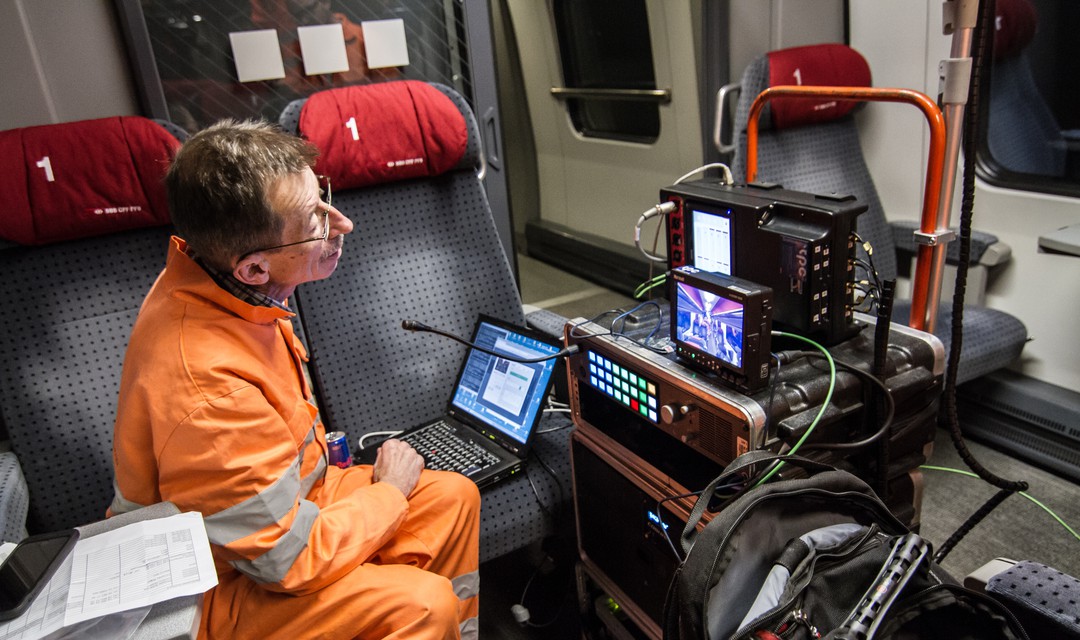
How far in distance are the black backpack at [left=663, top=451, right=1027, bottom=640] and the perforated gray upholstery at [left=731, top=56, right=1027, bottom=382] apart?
65.2 inches

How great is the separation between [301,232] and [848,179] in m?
2.43

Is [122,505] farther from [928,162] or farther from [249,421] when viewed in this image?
[928,162]

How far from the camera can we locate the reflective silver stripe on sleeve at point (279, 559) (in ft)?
4.26

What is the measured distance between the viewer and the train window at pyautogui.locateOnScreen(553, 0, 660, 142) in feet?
13.2

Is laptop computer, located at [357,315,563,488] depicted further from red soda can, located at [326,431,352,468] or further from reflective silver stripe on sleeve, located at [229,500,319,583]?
reflective silver stripe on sleeve, located at [229,500,319,583]

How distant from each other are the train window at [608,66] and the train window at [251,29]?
5.52 ft

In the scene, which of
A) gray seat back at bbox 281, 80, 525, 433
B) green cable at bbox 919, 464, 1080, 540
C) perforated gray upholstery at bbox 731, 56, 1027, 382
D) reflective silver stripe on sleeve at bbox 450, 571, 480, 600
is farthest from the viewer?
perforated gray upholstery at bbox 731, 56, 1027, 382

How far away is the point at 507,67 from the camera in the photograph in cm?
511

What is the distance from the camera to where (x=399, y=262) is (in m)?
2.25

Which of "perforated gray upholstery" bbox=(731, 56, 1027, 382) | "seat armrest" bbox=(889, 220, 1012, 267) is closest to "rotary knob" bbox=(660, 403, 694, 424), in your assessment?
"perforated gray upholstery" bbox=(731, 56, 1027, 382)

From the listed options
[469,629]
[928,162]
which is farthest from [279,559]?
[928,162]

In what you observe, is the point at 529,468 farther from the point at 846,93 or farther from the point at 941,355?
the point at 846,93

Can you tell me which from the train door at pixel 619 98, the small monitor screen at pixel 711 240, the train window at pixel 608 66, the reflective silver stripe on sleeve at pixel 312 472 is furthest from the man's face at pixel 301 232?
the train window at pixel 608 66

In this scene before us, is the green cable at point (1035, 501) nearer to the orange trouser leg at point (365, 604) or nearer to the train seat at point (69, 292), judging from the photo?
the orange trouser leg at point (365, 604)
